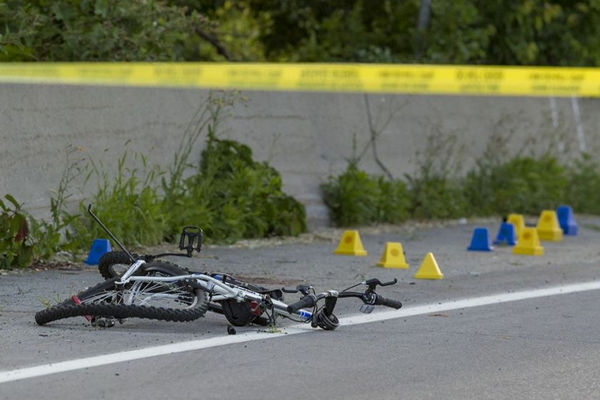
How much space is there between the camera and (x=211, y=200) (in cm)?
1180

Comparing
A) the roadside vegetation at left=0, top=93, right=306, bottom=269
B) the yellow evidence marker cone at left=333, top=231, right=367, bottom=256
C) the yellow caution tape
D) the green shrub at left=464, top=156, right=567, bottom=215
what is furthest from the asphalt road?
the green shrub at left=464, top=156, right=567, bottom=215

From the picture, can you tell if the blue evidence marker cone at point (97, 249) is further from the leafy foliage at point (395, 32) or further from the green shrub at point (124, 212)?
the leafy foliage at point (395, 32)

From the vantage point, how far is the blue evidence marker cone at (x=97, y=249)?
972 centimetres

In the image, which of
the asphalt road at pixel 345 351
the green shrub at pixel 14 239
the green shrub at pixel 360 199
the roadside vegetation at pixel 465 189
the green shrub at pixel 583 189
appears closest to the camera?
the asphalt road at pixel 345 351

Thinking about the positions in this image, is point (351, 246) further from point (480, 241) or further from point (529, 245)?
point (529, 245)

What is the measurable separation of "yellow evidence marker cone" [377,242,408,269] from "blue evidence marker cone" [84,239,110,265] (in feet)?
7.60

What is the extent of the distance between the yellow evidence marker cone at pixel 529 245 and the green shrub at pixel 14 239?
15.5 feet

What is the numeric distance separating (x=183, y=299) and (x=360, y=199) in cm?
631

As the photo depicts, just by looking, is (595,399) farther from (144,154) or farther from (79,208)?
(144,154)

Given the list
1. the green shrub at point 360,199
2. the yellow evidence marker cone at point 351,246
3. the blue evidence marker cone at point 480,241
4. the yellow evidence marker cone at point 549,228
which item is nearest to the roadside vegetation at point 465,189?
the green shrub at point 360,199

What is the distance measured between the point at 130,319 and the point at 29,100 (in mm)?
3682

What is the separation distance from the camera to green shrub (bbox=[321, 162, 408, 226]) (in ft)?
43.3

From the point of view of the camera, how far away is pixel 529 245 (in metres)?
11.8

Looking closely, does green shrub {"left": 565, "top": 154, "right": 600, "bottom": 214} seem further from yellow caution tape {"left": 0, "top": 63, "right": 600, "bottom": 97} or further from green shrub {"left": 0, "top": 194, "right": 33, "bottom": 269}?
green shrub {"left": 0, "top": 194, "right": 33, "bottom": 269}
